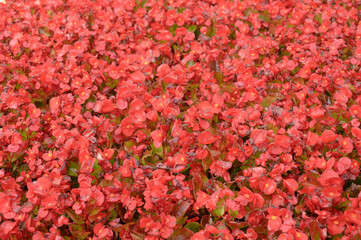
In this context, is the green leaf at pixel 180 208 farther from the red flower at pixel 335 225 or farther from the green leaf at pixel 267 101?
the green leaf at pixel 267 101

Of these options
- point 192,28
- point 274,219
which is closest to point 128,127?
point 274,219

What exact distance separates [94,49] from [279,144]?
85.7 inches

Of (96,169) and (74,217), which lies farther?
(96,169)

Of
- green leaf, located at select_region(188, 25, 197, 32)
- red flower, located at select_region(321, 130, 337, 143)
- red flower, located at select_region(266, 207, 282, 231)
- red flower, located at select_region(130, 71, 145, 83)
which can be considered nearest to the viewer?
red flower, located at select_region(266, 207, 282, 231)

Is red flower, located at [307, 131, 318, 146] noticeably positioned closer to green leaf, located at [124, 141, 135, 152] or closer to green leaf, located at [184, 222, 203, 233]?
green leaf, located at [184, 222, 203, 233]

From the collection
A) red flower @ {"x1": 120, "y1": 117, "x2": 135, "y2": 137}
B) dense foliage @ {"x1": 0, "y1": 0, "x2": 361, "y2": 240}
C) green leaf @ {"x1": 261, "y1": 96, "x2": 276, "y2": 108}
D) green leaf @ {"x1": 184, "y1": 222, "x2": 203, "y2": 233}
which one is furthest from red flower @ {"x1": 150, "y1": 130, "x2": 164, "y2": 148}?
green leaf @ {"x1": 261, "y1": 96, "x2": 276, "y2": 108}

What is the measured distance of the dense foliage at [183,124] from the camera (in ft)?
6.10

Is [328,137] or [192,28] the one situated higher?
[192,28]

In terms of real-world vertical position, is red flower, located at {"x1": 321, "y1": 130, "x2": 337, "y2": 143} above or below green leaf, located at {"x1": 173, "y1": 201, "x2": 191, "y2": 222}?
above

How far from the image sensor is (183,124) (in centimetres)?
227

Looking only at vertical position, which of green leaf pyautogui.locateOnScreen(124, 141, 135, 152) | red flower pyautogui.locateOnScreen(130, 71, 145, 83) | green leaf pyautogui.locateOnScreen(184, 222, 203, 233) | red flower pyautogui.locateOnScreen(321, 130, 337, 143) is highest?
red flower pyautogui.locateOnScreen(130, 71, 145, 83)

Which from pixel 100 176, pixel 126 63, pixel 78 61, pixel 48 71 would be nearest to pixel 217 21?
pixel 126 63

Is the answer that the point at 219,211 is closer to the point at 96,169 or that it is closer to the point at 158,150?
the point at 158,150

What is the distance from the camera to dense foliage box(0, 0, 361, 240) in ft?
6.10
